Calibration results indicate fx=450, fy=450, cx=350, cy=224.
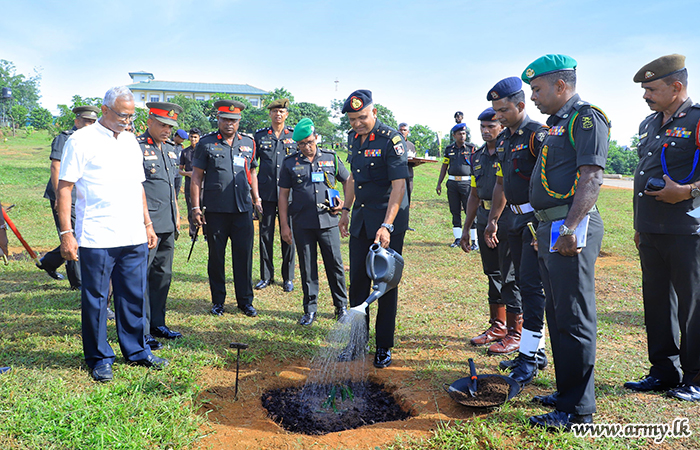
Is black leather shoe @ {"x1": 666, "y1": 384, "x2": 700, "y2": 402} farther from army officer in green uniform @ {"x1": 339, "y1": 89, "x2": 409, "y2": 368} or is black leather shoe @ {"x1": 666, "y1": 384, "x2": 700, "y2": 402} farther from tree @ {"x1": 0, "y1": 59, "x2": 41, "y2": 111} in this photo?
tree @ {"x1": 0, "y1": 59, "x2": 41, "y2": 111}

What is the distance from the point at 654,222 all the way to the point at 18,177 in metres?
23.7

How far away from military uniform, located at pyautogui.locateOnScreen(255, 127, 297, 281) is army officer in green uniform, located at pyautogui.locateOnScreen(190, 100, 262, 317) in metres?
1.18

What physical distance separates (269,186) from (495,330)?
12.5ft

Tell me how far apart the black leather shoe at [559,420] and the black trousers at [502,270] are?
4.81 feet

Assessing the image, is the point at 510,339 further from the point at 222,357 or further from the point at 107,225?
the point at 107,225

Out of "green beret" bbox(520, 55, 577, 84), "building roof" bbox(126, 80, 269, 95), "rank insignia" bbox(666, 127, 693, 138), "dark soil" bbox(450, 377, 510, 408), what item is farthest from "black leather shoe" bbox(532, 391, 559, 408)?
"building roof" bbox(126, 80, 269, 95)

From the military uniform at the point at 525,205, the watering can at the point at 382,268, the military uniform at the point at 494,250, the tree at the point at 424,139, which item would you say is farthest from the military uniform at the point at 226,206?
the tree at the point at 424,139

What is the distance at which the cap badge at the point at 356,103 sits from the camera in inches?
154

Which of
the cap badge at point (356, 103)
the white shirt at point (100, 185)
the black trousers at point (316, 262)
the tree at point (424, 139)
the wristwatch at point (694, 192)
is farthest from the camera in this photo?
the tree at point (424, 139)

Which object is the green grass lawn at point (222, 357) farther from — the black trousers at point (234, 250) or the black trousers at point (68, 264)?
the black trousers at point (234, 250)

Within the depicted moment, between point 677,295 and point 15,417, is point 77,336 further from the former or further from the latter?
point 677,295

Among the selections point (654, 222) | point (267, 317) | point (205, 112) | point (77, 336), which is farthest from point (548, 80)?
point (205, 112)

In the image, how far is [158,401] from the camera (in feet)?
10.4

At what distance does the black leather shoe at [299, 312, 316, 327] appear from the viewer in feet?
17.0
